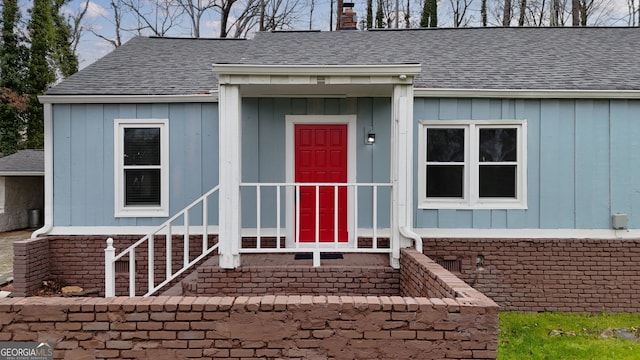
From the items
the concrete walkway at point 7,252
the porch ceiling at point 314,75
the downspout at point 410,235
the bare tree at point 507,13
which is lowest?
the concrete walkway at point 7,252

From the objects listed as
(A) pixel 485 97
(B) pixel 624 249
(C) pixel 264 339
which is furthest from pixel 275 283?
(B) pixel 624 249

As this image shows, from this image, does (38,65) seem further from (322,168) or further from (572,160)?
(572,160)

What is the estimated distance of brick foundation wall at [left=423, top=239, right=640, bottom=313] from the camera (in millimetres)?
5965

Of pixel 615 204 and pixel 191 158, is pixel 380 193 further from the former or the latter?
pixel 615 204

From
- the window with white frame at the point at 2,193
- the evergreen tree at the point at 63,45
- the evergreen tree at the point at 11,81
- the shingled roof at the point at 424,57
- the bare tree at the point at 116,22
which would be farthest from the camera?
the evergreen tree at the point at 63,45

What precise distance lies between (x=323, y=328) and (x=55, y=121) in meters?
5.77

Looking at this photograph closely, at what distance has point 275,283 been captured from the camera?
15.8 ft

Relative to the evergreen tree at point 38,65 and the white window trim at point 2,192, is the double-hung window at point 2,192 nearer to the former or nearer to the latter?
the white window trim at point 2,192

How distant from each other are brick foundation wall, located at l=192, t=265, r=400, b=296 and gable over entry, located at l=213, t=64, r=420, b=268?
171mm

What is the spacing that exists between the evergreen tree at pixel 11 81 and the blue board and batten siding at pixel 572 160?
19.4 meters

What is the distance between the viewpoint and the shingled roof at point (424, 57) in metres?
6.27

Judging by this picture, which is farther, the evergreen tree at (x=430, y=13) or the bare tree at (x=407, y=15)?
the bare tree at (x=407, y=15)

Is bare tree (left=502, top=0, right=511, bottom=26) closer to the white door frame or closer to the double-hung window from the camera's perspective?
the white door frame

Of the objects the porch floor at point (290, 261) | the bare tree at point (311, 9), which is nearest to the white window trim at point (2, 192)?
the porch floor at point (290, 261)
